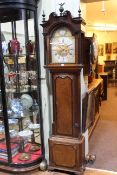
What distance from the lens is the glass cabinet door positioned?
2686 millimetres

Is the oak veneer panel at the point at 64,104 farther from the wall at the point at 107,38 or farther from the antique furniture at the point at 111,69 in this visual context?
the wall at the point at 107,38

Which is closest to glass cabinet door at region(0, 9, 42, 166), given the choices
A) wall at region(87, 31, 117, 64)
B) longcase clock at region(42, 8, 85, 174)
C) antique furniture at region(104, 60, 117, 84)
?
longcase clock at region(42, 8, 85, 174)

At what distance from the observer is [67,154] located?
2.65 meters

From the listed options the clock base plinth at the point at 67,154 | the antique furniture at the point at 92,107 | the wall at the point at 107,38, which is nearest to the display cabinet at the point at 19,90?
the clock base plinth at the point at 67,154

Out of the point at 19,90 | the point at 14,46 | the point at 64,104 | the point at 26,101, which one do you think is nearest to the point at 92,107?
the point at 64,104

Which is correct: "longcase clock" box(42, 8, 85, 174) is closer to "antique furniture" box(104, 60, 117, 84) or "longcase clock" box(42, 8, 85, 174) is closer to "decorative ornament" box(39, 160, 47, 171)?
"decorative ornament" box(39, 160, 47, 171)

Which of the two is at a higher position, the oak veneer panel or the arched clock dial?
the arched clock dial

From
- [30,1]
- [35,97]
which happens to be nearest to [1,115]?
[35,97]

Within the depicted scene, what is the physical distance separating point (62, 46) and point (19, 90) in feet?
2.79

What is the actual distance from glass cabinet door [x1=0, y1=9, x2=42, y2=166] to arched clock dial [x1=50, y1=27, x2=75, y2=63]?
0.24 metres

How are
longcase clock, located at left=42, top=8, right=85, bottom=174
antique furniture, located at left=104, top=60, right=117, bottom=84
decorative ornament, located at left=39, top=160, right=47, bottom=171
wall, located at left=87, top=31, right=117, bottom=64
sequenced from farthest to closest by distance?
wall, located at left=87, top=31, right=117, bottom=64
antique furniture, located at left=104, top=60, right=117, bottom=84
decorative ornament, located at left=39, top=160, right=47, bottom=171
longcase clock, located at left=42, top=8, right=85, bottom=174

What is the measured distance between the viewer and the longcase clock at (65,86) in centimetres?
242

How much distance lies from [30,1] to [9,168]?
6.65 ft

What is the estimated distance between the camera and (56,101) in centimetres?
262
